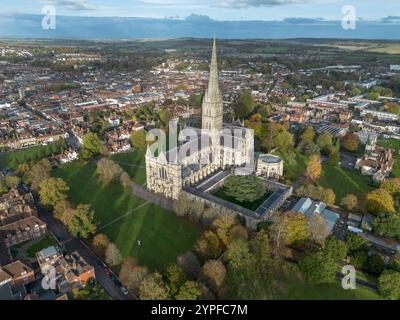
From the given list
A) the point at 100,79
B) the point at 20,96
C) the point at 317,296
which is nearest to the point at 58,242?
the point at 317,296

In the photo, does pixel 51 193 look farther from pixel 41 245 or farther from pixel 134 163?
pixel 134 163

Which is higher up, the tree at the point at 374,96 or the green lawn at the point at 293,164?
the tree at the point at 374,96

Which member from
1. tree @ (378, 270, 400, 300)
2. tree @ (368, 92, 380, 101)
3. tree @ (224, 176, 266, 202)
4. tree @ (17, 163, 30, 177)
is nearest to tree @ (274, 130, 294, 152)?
tree @ (224, 176, 266, 202)

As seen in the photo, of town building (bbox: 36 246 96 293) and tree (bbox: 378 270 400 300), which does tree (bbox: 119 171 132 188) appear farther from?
tree (bbox: 378 270 400 300)

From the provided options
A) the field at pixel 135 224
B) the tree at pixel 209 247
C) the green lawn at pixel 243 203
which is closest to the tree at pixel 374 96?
the green lawn at pixel 243 203

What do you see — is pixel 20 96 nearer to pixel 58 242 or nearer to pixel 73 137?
pixel 73 137

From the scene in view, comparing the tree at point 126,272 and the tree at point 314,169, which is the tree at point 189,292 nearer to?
the tree at point 126,272
